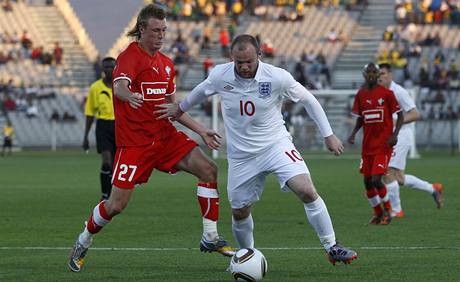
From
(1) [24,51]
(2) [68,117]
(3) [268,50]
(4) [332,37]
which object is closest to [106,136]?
(2) [68,117]

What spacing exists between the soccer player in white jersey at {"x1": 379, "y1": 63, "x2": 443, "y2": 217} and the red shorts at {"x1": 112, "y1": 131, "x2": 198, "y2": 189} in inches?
252

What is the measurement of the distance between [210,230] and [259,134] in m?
1.21

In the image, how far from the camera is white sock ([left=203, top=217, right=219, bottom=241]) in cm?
1109

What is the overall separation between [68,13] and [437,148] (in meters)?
21.6

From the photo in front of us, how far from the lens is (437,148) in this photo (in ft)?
155

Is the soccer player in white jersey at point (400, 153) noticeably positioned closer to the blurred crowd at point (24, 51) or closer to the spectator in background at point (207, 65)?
the spectator in background at point (207, 65)

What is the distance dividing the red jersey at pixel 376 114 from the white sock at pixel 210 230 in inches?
229

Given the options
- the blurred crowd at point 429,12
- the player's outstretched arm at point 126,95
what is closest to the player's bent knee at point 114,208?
the player's outstretched arm at point 126,95

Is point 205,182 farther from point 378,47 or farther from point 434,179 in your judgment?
point 378,47

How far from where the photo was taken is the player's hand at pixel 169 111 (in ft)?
35.7

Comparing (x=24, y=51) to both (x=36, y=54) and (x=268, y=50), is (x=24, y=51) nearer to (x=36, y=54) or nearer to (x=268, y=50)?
(x=36, y=54)

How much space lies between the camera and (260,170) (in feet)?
34.3

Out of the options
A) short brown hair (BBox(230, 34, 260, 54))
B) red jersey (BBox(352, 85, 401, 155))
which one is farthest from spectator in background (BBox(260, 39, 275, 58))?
short brown hair (BBox(230, 34, 260, 54))

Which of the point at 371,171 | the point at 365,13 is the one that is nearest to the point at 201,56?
the point at 365,13
